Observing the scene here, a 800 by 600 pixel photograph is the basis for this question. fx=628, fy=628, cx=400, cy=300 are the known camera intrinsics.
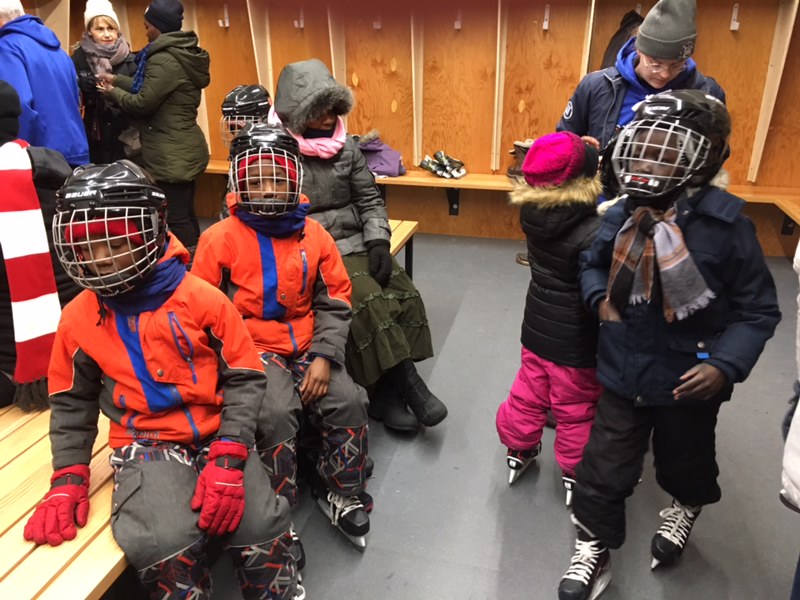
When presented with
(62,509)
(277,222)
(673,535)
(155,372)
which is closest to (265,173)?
(277,222)

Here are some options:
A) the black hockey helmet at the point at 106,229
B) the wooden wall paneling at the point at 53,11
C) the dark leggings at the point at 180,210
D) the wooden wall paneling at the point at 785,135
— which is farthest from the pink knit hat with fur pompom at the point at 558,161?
the wooden wall paneling at the point at 53,11

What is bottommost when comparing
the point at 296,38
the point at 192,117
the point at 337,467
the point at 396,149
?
the point at 337,467

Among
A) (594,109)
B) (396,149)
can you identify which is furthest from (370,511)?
(396,149)

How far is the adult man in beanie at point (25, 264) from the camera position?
1.55 m

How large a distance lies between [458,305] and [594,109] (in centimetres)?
138

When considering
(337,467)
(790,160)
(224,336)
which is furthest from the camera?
(790,160)

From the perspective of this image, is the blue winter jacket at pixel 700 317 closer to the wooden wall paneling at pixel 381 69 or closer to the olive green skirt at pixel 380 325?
the olive green skirt at pixel 380 325

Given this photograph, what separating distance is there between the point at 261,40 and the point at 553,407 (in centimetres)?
355

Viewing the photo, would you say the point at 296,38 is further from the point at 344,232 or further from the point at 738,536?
the point at 738,536

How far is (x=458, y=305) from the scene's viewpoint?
3.35 m

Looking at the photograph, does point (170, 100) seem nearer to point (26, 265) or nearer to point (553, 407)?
point (26, 265)

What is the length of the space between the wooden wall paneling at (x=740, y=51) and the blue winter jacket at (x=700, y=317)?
2843 mm

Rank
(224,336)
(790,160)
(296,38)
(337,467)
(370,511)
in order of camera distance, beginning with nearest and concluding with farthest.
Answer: (224,336)
(337,467)
(370,511)
(790,160)
(296,38)

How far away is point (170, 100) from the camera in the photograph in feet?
10.9
